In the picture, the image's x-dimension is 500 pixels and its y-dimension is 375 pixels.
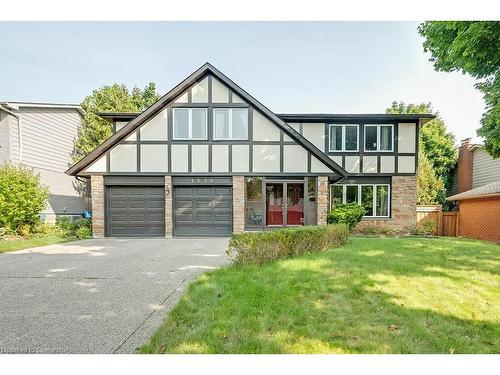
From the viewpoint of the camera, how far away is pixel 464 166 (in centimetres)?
2078

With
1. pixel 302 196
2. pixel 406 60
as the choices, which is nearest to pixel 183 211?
pixel 302 196

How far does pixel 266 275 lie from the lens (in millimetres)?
5320

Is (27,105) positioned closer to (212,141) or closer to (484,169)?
(212,141)

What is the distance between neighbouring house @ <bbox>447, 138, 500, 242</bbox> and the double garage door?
1091 cm

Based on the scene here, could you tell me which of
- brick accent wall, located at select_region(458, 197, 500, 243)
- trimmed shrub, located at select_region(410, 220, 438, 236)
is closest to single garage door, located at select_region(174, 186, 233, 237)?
trimmed shrub, located at select_region(410, 220, 438, 236)

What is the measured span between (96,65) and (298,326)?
1401 cm

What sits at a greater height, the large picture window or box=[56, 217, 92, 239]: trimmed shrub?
the large picture window

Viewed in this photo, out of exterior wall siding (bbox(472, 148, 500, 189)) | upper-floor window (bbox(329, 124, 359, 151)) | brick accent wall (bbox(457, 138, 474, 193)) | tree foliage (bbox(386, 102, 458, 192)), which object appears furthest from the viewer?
A: tree foliage (bbox(386, 102, 458, 192))

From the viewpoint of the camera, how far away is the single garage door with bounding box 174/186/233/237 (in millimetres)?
12336

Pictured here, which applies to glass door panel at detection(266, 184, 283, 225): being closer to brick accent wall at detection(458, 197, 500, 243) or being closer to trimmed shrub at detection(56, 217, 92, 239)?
trimmed shrub at detection(56, 217, 92, 239)

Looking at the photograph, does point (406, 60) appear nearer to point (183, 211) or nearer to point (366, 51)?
point (366, 51)

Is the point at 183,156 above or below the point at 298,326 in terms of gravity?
above

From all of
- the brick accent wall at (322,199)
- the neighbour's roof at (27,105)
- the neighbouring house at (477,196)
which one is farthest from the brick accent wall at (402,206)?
the neighbour's roof at (27,105)

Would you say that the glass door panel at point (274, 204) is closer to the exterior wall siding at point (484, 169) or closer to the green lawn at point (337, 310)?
the green lawn at point (337, 310)
